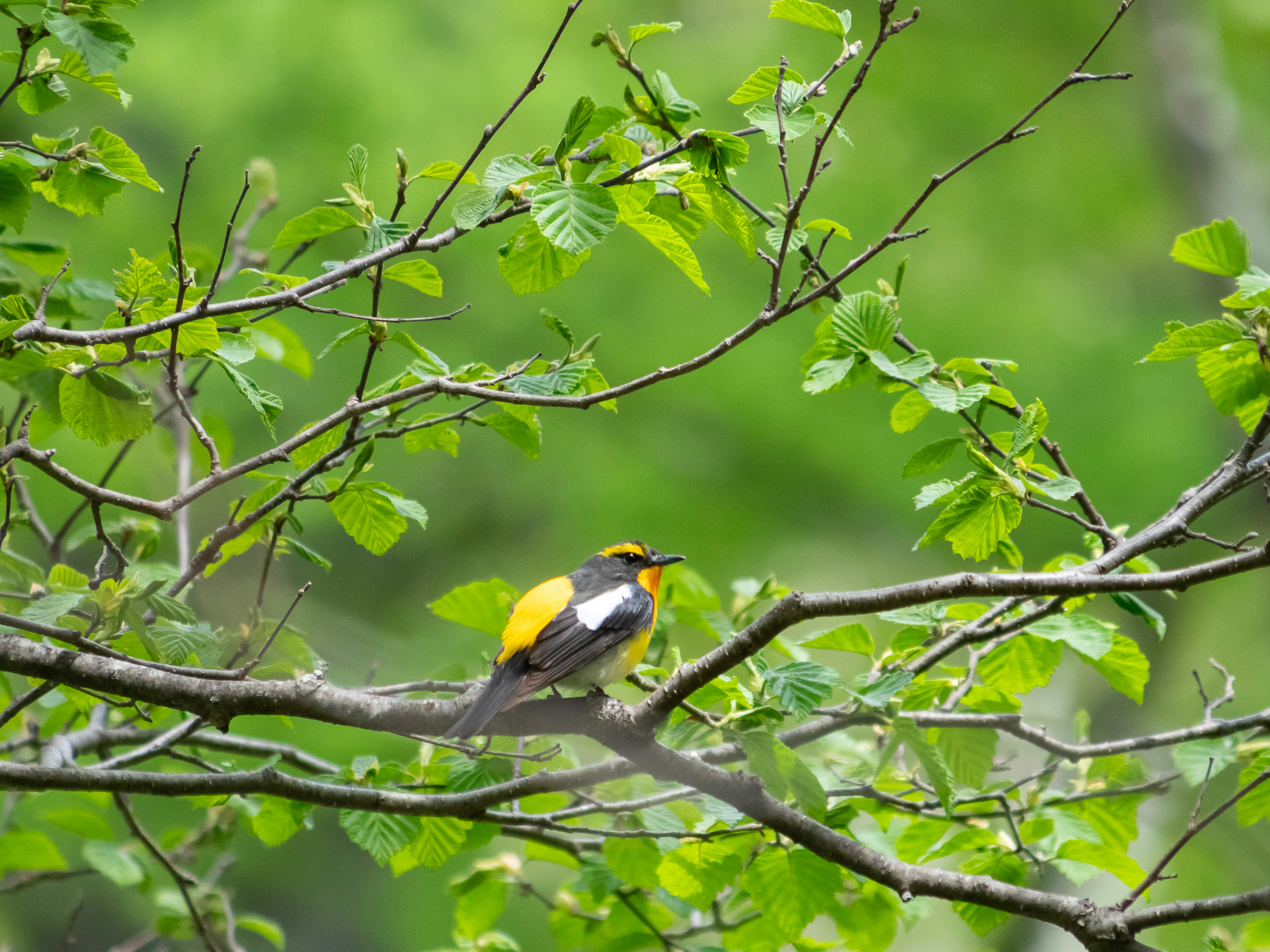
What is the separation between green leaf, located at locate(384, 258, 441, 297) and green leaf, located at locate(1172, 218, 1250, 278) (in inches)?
69.4

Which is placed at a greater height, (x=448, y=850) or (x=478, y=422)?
(x=478, y=422)

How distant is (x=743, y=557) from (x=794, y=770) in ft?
15.7

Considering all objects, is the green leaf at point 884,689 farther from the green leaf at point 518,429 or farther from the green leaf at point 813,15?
the green leaf at point 813,15

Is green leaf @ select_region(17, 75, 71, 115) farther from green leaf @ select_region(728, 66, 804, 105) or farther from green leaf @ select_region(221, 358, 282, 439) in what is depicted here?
green leaf @ select_region(728, 66, 804, 105)

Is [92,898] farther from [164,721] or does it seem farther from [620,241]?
[620,241]

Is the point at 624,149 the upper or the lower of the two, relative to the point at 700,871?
upper

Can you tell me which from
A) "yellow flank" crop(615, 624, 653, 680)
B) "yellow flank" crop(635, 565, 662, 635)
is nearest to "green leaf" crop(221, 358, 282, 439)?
"yellow flank" crop(615, 624, 653, 680)

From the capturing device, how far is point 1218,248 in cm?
244

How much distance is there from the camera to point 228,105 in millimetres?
6465

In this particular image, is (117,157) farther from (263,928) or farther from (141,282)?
(263,928)

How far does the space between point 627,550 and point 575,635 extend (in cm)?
96

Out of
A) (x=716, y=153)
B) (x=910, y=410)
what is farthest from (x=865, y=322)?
(x=716, y=153)

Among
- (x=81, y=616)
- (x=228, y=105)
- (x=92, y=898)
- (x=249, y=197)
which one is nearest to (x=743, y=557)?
(x=249, y=197)

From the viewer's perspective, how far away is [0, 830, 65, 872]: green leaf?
2959mm
